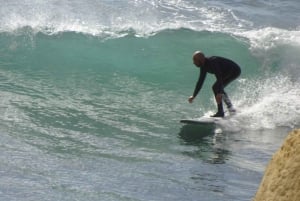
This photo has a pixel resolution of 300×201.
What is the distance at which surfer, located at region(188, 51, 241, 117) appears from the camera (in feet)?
36.9

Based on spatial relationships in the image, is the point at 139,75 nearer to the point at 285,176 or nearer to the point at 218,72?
the point at 218,72

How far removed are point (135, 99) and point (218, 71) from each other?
203cm

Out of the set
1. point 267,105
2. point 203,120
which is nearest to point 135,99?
point 203,120

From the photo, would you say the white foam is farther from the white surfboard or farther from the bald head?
the bald head

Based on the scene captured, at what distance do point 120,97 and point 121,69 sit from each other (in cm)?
224

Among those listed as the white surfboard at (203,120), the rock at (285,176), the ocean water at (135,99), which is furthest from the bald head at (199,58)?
the rock at (285,176)

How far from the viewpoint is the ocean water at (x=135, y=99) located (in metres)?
7.95

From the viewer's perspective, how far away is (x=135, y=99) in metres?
12.8

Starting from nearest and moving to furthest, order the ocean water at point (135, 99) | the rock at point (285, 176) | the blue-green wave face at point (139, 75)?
1. the rock at point (285, 176)
2. the ocean water at point (135, 99)
3. the blue-green wave face at point (139, 75)

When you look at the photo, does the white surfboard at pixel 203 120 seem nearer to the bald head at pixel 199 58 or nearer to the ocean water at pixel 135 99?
the ocean water at pixel 135 99

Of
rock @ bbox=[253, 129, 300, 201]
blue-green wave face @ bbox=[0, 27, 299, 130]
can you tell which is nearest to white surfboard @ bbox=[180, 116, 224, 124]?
blue-green wave face @ bbox=[0, 27, 299, 130]

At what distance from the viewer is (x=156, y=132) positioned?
1066 cm

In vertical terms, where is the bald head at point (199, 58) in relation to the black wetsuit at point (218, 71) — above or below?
above

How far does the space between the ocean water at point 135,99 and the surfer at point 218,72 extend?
42 centimetres
